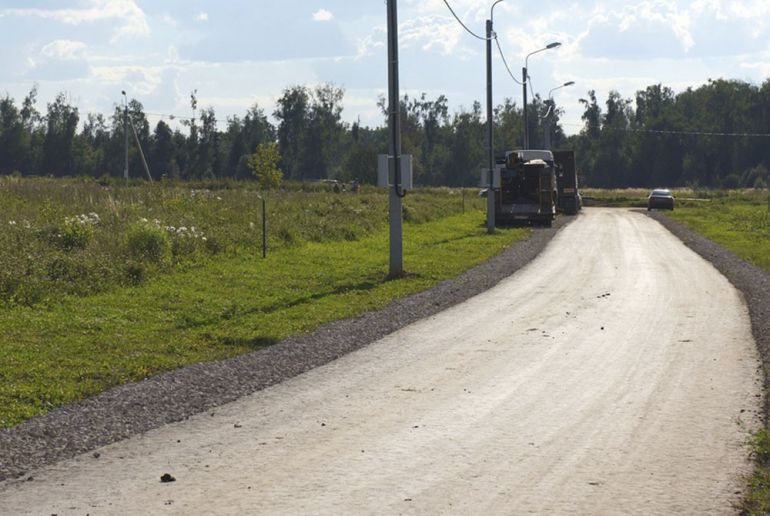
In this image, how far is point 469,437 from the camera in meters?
9.25

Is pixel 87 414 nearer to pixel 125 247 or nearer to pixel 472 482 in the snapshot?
pixel 472 482

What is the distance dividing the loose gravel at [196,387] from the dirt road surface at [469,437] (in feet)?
0.95

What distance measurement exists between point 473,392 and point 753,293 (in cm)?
1088

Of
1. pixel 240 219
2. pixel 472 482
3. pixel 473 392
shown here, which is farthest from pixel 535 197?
pixel 472 482

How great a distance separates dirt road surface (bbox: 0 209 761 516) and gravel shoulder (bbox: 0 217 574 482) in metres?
0.30

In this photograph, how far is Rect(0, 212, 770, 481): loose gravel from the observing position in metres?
9.02

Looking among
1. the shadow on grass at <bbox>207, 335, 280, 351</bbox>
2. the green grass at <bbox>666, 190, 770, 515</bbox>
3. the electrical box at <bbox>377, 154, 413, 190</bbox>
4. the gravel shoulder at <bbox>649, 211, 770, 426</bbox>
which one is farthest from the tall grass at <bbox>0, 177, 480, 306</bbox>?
the green grass at <bbox>666, 190, 770, 515</bbox>

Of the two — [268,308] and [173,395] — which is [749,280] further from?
[173,395]

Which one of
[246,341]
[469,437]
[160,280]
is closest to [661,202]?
[160,280]

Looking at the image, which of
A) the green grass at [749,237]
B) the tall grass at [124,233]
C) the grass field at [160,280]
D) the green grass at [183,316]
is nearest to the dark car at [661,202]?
the green grass at [749,237]

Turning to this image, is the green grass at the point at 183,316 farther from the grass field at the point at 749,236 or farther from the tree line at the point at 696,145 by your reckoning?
the tree line at the point at 696,145

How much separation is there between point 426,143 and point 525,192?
13359cm

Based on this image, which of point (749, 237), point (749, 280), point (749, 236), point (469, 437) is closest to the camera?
point (469, 437)

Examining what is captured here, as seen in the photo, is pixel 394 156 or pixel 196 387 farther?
pixel 394 156
